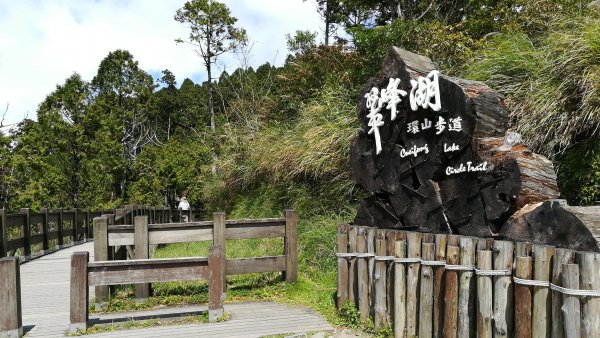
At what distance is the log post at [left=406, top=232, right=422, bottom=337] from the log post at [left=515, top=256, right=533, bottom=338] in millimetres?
1097

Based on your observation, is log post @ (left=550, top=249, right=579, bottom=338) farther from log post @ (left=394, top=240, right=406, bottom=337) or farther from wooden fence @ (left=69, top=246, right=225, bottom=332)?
wooden fence @ (left=69, top=246, right=225, bottom=332)

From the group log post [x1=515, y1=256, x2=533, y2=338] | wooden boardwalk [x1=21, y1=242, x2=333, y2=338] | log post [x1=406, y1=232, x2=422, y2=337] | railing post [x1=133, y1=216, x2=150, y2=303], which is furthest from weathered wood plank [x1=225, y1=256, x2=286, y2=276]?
log post [x1=515, y1=256, x2=533, y2=338]

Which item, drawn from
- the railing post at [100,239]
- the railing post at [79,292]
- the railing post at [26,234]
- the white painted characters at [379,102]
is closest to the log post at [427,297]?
the white painted characters at [379,102]

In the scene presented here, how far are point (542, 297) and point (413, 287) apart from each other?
1314 mm

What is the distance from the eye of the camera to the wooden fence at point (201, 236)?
6.61m

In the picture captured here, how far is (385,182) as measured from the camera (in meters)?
5.72

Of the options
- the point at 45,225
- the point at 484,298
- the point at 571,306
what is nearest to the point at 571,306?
the point at 571,306

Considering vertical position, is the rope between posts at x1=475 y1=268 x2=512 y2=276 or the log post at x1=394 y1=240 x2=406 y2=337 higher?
the rope between posts at x1=475 y1=268 x2=512 y2=276

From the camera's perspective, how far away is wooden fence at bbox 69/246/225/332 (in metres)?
5.08

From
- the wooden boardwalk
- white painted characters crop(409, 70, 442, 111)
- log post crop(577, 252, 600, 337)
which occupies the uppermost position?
white painted characters crop(409, 70, 442, 111)

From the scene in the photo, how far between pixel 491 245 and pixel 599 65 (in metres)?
3.47

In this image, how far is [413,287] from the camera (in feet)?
14.8

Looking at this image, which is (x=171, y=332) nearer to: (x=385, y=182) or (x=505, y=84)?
(x=385, y=182)

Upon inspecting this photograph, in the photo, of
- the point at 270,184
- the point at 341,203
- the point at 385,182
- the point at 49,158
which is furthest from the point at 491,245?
the point at 49,158
